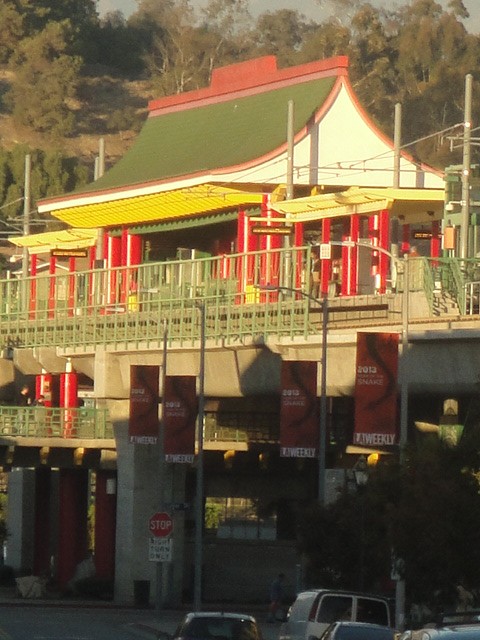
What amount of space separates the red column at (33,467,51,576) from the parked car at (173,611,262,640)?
1703 inches

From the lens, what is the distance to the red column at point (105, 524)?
63406 millimetres

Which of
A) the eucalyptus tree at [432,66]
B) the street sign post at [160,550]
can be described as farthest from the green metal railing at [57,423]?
the eucalyptus tree at [432,66]

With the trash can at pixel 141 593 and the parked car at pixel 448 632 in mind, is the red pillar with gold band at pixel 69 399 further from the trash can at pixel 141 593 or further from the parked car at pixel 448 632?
the parked car at pixel 448 632

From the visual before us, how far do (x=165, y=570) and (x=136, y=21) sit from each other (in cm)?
14460

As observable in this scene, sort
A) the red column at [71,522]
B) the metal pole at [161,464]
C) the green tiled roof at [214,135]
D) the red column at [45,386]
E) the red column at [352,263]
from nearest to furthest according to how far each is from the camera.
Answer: the metal pole at [161,464] → the red column at [352,263] → the green tiled roof at [214,135] → the red column at [71,522] → the red column at [45,386]

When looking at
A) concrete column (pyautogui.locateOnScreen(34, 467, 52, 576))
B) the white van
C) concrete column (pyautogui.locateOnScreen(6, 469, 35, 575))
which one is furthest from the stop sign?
concrete column (pyautogui.locateOnScreen(6, 469, 35, 575))

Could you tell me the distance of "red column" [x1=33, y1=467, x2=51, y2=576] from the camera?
243 feet

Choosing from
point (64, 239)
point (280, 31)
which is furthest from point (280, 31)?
point (64, 239)

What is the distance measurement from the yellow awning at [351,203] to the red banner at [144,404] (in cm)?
650

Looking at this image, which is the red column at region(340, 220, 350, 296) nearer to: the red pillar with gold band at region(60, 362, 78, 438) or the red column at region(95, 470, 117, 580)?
the red pillar with gold band at region(60, 362, 78, 438)

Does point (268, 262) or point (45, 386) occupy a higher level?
point (268, 262)

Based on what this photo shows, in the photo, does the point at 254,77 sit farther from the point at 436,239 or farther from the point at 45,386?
the point at 45,386

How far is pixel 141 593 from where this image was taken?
5891 centimetres

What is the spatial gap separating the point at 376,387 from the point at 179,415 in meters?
11.7
